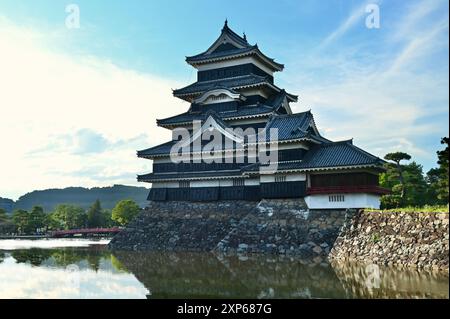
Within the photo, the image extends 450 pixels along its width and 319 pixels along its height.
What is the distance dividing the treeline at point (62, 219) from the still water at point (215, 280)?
40254 mm

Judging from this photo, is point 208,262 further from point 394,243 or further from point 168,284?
point 394,243

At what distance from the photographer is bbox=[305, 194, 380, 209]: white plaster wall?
24.6 metres

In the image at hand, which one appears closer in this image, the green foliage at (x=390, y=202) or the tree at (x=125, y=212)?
the green foliage at (x=390, y=202)

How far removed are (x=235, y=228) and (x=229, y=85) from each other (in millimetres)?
12983

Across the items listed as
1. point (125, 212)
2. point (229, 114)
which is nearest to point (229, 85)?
point (229, 114)

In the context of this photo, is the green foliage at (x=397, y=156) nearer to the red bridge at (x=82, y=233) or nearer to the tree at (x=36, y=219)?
the red bridge at (x=82, y=233)

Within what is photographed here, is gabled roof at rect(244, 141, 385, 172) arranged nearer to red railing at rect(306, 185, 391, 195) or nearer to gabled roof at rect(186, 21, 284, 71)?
red railing at rect(306, 185, 391, 195)

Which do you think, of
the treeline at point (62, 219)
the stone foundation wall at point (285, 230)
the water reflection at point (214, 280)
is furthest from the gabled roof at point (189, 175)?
the treeline at point (62, 219)

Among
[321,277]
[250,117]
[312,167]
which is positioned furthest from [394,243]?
[250,117]

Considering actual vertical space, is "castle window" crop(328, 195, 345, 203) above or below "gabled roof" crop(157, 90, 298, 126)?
below

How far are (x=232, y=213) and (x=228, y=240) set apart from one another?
3.15 meters

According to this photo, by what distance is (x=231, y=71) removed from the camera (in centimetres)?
3625

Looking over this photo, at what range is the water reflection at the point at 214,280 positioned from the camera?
13.1 meters

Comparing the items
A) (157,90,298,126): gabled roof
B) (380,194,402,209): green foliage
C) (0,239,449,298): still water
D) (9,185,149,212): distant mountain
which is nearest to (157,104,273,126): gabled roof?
(157,90,298,126): gabled roof
